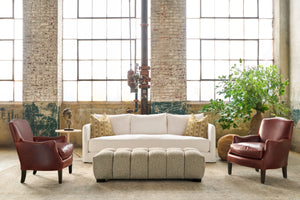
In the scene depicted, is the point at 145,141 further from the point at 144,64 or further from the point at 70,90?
the point at 70,90

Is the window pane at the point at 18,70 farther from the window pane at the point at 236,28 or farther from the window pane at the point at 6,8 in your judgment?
the window pane at the point at 236,28

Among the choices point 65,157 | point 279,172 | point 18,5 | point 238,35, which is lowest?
point 279,172

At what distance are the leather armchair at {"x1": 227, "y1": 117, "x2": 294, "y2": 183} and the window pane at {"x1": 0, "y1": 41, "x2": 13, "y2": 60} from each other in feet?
22.4

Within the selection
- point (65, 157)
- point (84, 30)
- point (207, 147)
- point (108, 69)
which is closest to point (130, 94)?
point (108, 69)

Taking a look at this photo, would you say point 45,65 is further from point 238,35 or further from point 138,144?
point 238,35

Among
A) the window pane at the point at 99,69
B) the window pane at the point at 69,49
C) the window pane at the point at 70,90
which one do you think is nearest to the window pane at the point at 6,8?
the window pane at the point at 69,49

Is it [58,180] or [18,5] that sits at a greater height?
[18,5]

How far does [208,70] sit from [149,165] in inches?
185

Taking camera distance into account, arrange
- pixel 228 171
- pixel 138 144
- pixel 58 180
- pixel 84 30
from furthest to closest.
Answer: pixel 84 30
pixel 138 144
pixel 228 171
pixel 58 180

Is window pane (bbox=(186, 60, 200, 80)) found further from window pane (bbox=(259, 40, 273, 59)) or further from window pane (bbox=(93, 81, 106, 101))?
window pane (bbox=(93, 81, 106, 101))

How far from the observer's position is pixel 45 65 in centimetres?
795

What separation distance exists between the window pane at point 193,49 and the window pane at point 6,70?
516 cm

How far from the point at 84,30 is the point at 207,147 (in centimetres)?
499

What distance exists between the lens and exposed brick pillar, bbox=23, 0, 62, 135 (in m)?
7.93
